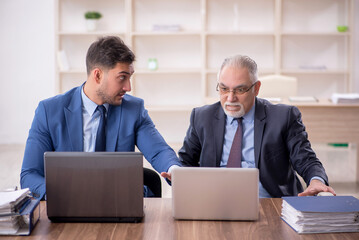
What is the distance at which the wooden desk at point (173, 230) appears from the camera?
159 cm

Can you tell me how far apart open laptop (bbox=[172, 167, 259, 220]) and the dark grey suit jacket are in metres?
0.74

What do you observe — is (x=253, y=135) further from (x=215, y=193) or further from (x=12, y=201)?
(x=12, y=201)

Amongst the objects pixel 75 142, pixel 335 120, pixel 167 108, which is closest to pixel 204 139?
pixel 75 142

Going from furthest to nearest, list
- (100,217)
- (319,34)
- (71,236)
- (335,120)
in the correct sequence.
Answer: (319,34) < (335,120) < (100,217) < (71,236)

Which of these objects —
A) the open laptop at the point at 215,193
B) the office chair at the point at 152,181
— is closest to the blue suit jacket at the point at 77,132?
the office chair at the point at 152,181

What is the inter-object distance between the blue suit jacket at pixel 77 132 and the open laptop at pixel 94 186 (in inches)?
22.2

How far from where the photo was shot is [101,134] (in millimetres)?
2410

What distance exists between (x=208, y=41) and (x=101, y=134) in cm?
447

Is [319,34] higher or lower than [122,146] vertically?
higher

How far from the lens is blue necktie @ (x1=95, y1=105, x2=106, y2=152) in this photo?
2.40 metres

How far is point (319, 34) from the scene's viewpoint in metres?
6.39

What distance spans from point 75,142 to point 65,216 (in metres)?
0.72

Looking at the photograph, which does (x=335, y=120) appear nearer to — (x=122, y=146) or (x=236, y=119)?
(x=236, y=119)

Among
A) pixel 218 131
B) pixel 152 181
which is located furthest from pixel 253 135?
pixel 152 181
